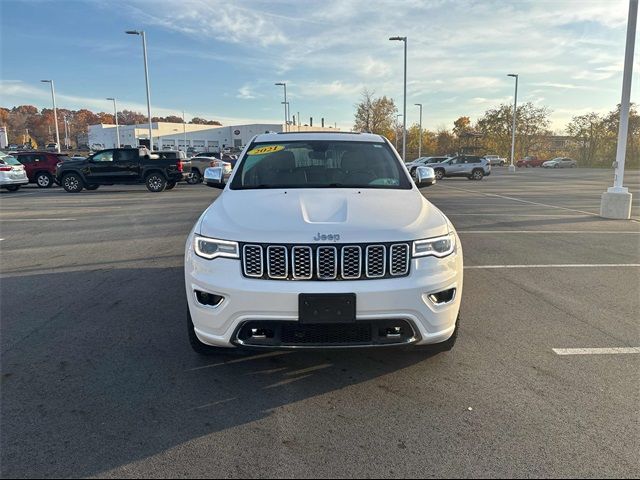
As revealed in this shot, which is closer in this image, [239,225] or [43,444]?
[43,444]

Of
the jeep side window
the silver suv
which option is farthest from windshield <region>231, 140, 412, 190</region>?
the silver suv

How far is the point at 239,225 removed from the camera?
3252 millimetres

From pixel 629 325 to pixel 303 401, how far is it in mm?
3333

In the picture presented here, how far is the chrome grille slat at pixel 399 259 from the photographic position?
10.2 feet

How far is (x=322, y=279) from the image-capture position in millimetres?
Result: 3066

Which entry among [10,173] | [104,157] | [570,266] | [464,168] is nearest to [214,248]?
[570,266]

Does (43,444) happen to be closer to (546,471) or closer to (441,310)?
(441,310)

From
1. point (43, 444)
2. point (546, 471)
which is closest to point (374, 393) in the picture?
point (546, 471)

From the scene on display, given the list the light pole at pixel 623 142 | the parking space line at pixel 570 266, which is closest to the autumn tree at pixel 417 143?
the light pole at pixel 623 142

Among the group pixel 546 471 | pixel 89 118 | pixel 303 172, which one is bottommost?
pixel 546 471

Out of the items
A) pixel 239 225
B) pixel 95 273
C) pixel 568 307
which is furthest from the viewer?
pixel 95 273

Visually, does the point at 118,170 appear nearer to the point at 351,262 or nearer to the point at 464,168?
the point at 351,262

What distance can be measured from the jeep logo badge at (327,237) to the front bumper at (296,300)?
10.8 inches

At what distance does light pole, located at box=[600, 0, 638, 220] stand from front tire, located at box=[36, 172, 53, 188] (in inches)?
923
